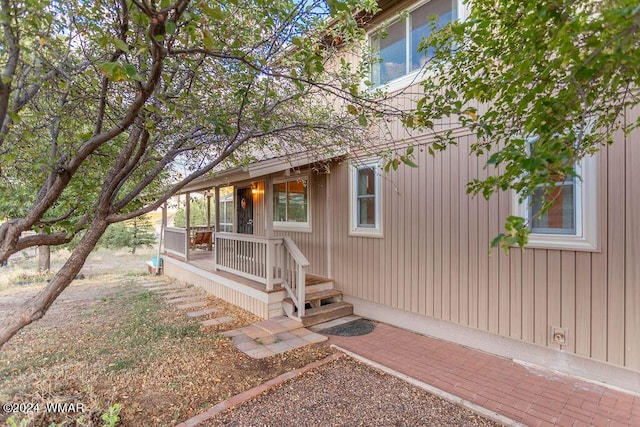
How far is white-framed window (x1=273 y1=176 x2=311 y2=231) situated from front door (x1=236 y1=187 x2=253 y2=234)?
1199 millimetres

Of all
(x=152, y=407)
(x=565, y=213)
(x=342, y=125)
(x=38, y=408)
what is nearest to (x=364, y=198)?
(x=342, y=125)

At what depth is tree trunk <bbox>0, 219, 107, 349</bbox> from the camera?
2459mm

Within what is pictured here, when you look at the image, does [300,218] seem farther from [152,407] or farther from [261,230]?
[152,407]

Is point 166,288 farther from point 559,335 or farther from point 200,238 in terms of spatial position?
point 559,335

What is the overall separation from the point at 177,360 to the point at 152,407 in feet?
3.26

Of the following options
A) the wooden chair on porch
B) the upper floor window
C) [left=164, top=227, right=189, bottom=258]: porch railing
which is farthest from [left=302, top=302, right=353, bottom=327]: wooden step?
the wooden chair on porch

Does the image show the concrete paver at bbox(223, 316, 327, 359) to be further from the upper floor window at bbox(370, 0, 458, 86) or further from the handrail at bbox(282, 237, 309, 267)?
the upper floor window at bbox(370, 0, 458, 86)

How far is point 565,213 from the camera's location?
11.8 feet

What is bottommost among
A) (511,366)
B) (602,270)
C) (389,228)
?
(511,366)

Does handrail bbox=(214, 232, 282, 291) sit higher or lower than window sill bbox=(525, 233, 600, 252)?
lower

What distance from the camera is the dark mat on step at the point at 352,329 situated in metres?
4.97

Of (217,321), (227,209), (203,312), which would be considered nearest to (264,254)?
(217,321)

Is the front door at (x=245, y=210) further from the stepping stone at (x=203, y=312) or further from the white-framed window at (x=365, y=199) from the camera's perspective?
the white-framed window at (x=365, y=199)

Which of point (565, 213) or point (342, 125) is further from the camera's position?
point (342, 125)
